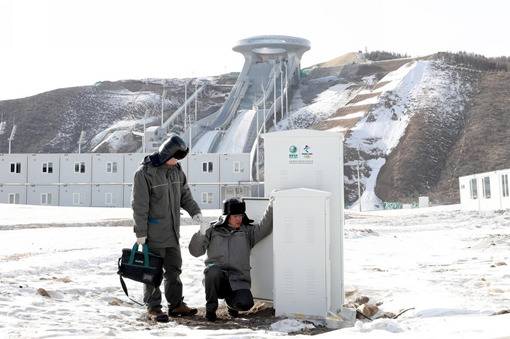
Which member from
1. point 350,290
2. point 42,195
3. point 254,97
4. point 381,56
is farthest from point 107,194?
point 381,56

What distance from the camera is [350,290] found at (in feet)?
27.4

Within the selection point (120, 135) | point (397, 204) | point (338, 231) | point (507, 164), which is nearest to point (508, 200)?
point (397, 204)

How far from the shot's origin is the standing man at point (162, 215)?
22.0 feet

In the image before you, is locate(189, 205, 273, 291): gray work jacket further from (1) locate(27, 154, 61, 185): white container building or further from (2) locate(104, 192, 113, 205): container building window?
(1) locate(27, 154, 61, 185): white container building

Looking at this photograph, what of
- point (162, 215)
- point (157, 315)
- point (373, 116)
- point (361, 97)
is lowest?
point (157, 315)

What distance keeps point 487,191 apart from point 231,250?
30378 mm

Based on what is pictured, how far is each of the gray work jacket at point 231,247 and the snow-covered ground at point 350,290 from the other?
0.91 m

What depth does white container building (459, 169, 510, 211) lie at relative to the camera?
1226 inches

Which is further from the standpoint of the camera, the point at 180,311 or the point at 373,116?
the point at 373,116

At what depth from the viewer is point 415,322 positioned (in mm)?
5367

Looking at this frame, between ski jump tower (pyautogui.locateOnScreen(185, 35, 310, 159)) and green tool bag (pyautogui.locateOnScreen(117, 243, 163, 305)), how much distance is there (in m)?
61.5

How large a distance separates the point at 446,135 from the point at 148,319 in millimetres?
67600

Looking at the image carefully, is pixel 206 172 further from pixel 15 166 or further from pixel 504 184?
pixel 504 184

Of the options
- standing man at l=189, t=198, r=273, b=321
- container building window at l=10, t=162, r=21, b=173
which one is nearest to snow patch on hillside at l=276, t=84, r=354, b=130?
container building window at l=10, t=162, r=21, b=173
